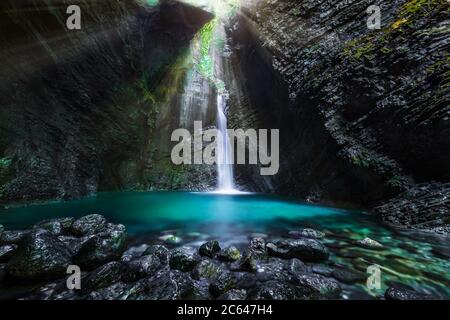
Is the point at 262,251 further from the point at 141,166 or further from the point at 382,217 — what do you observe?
the point at 141,166

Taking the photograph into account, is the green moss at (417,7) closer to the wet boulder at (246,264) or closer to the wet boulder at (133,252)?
the wet boulder at (246,264)

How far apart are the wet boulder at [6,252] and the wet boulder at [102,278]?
7.70ft

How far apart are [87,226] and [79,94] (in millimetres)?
11278

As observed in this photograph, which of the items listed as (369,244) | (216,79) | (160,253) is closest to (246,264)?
(160,253)

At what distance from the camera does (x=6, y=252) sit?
18.5 feet

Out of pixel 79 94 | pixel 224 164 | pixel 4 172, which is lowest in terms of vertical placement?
pixel 4 172

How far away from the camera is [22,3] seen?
1100 centimetres

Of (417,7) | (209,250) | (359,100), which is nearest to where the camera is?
(209,250)

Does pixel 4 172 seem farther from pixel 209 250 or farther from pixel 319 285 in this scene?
pixel 319 285

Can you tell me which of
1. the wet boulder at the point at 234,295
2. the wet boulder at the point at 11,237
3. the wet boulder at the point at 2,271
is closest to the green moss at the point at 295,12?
the wet boulder at the point at 234,295

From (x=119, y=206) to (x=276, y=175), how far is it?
10.5 metres

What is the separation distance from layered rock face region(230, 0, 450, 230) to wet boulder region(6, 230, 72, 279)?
10.3 meters

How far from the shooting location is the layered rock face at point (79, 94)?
1205 centimetres

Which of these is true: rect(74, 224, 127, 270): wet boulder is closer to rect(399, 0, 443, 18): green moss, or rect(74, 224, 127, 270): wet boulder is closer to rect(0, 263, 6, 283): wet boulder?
rect(0, 263, 6, 283): wet boulder
